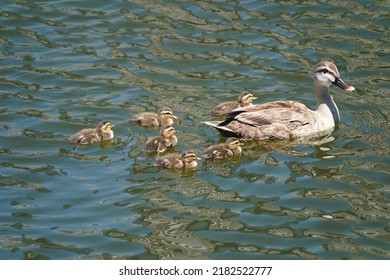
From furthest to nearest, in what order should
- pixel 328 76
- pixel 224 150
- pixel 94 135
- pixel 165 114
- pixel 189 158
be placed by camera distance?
pixel 328 76 < pixel 165 114 < pixel 94 135 < pixel 224 150 < pixel 189 158

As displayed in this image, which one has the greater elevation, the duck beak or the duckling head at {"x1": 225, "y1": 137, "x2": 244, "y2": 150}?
the duck beak

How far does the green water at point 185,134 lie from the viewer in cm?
939

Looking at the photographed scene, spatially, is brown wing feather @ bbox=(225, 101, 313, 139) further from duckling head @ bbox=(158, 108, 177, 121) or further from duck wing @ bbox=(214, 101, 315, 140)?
→ duckling head @ bbox=(158, 108, 177, 121)

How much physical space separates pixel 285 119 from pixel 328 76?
0.90 meters

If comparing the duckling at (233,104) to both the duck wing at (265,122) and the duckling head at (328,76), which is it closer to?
the duck wing at (265,122)

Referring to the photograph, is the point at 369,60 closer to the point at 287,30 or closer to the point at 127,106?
the point at 287,30

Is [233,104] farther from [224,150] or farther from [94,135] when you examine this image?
[94,135]

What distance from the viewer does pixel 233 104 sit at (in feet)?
39.7

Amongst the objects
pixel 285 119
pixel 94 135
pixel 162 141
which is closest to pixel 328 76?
pixel 285 119

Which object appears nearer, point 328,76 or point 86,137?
point 86,137

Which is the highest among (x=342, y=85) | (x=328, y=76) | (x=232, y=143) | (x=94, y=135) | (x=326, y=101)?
(x=328, y=76)

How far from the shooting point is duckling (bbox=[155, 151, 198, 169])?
34.6 feet

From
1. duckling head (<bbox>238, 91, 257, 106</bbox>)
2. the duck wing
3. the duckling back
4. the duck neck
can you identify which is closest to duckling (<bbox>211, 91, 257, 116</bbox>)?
duckling head (<bbox>238, 91, 257, 106</bbox>)

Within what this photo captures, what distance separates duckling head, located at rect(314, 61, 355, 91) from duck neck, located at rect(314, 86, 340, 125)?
8 cm
